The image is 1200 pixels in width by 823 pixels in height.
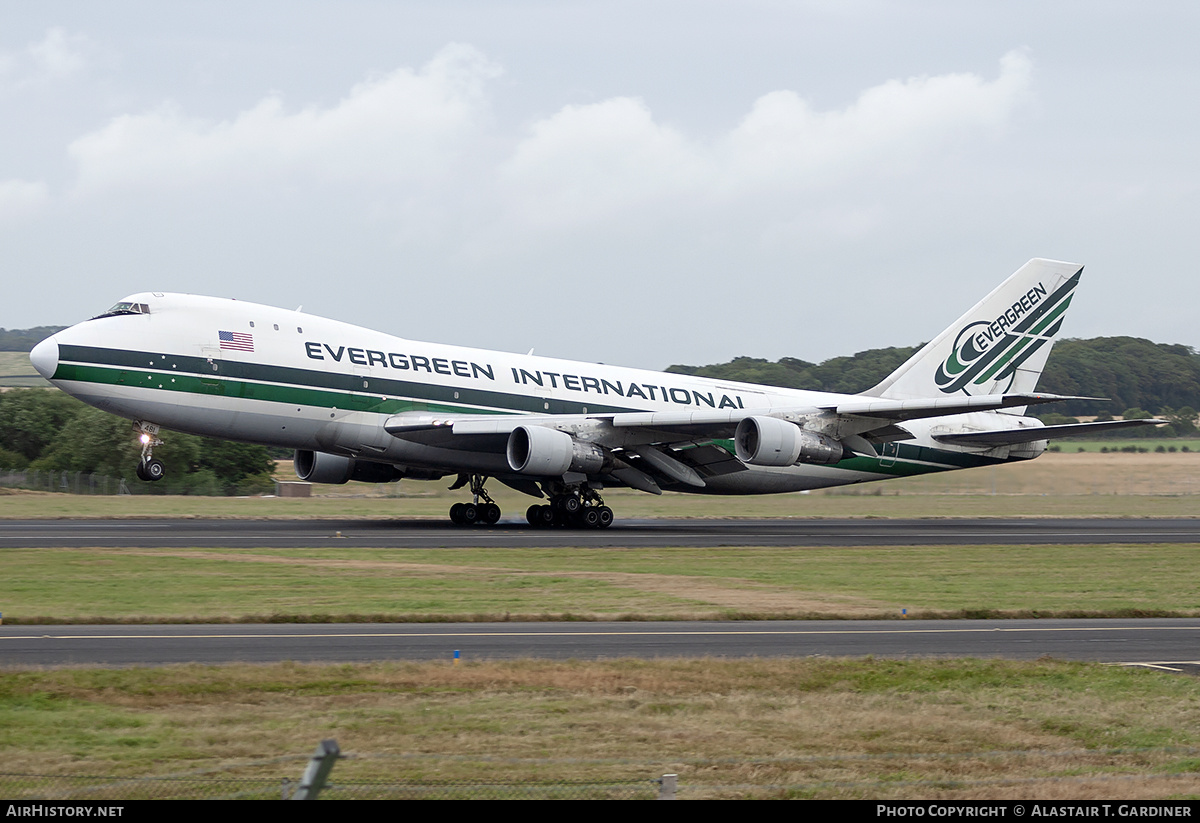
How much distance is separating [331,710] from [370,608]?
313 inches

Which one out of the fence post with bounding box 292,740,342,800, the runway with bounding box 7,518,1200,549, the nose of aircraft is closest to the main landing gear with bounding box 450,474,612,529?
the runway with bounding box 7,518,1200,549

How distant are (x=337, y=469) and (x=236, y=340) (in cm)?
703

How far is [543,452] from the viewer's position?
119ft

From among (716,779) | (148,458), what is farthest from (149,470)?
(716,779)

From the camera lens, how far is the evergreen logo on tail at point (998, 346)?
4541 cm

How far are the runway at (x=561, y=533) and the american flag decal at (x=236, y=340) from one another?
4.95 m

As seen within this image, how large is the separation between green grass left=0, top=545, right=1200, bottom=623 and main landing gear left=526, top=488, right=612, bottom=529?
25.3ft

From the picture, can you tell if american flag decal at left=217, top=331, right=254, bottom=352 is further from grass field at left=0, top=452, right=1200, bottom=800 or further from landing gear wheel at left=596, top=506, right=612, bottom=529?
landing gear wheel at left=596, top=506, right=612, bottom=529

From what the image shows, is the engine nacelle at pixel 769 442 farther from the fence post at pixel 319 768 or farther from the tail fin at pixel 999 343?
the fence post at pixel 319 768

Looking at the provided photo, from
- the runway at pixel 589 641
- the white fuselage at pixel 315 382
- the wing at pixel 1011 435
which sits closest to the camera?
the runway at pixel 589 641

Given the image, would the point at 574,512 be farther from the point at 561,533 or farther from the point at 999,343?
the point at 999,343

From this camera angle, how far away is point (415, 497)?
54.1 metres

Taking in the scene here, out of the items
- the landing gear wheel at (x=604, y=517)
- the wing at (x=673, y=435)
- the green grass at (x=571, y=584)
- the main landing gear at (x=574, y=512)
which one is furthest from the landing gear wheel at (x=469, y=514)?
the green grass at (x=571, y=584)
